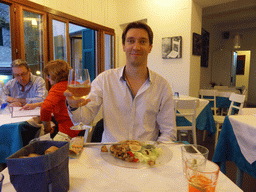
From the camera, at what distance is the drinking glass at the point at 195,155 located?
646 mm

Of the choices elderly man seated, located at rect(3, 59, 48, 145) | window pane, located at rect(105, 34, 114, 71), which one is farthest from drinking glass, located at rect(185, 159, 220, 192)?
window pane, located at rect(105, 34, 114, 71)

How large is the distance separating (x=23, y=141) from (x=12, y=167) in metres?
1.26

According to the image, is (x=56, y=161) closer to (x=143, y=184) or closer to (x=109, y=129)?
(x=143, y=184)

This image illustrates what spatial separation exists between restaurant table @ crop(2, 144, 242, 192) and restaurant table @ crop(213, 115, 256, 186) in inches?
→ 33.3

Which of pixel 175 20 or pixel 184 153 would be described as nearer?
pixel 184 153

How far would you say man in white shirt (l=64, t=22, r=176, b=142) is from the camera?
4.43ft

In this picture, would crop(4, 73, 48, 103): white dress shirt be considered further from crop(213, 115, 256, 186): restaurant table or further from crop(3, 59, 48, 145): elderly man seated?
crop(213, 115, 256, 186): restaurant table

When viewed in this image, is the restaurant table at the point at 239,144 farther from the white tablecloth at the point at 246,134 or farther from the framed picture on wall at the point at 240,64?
the framed picture on wall at the point at 240,64

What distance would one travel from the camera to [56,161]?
20.5 inches

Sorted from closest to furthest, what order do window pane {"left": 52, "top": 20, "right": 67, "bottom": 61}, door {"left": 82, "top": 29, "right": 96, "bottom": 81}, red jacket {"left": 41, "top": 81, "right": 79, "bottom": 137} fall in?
red jacket {"left": 41, "top": 81, "right": 79, "bottom": 137}, window pane {"left": 52, "top": 20, "right": 67, "bottom": 61}, door {"left": 82, "top": 29, "right": 96, "bottom": 81}

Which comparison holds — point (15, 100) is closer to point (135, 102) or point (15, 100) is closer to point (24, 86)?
point (24, 86)

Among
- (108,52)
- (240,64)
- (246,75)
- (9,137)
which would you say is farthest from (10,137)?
(240,64)

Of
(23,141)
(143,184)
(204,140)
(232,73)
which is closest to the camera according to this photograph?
(143,184)

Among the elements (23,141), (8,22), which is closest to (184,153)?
(23,141)
